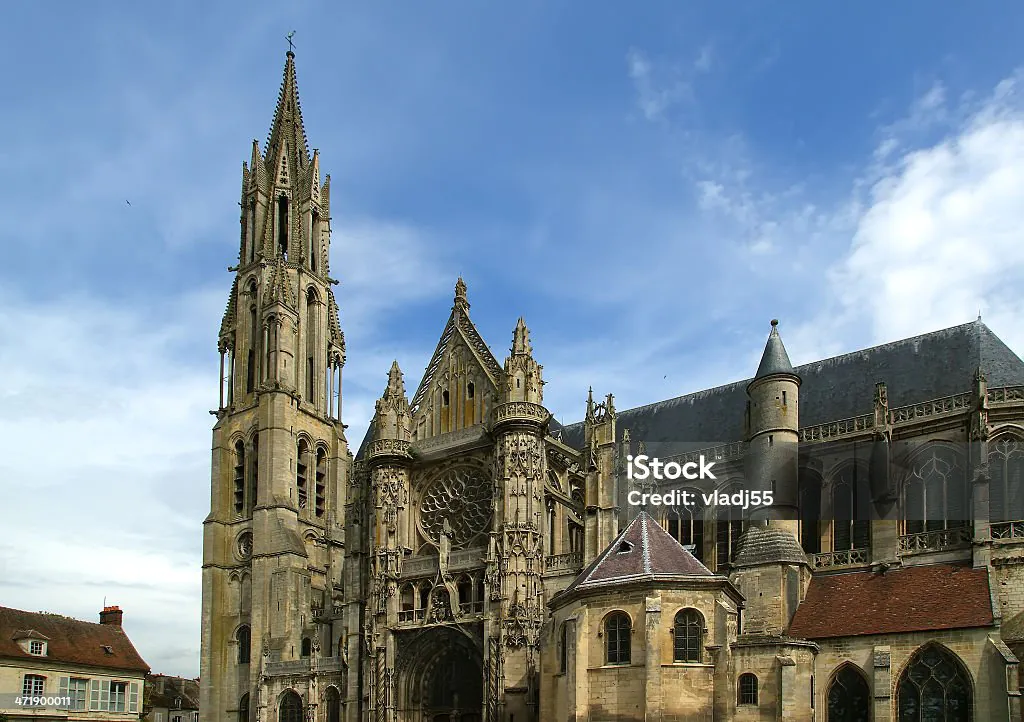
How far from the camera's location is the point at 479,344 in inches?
1660

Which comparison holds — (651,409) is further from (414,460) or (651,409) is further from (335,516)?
(335,516)

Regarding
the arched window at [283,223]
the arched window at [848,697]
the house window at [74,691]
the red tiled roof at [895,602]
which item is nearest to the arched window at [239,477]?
the arched window at [283,223]

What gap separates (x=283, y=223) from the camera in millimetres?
54031

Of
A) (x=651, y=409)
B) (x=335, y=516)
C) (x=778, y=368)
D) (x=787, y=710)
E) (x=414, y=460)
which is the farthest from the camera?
(x=335, y=516)

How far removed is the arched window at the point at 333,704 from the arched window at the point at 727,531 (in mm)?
13824

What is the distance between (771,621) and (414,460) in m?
14.5

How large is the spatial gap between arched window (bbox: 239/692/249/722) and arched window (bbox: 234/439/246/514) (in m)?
7.59

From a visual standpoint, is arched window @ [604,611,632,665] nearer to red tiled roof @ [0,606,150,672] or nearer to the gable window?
red tiled roof @ [0,606,150,672]

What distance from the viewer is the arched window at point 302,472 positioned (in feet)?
162

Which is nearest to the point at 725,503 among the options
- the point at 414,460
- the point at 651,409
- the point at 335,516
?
the point at 651,409

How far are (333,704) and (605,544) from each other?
475 inches

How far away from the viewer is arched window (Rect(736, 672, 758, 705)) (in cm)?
2818

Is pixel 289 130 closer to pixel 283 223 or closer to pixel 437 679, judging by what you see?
pixel 283 223
